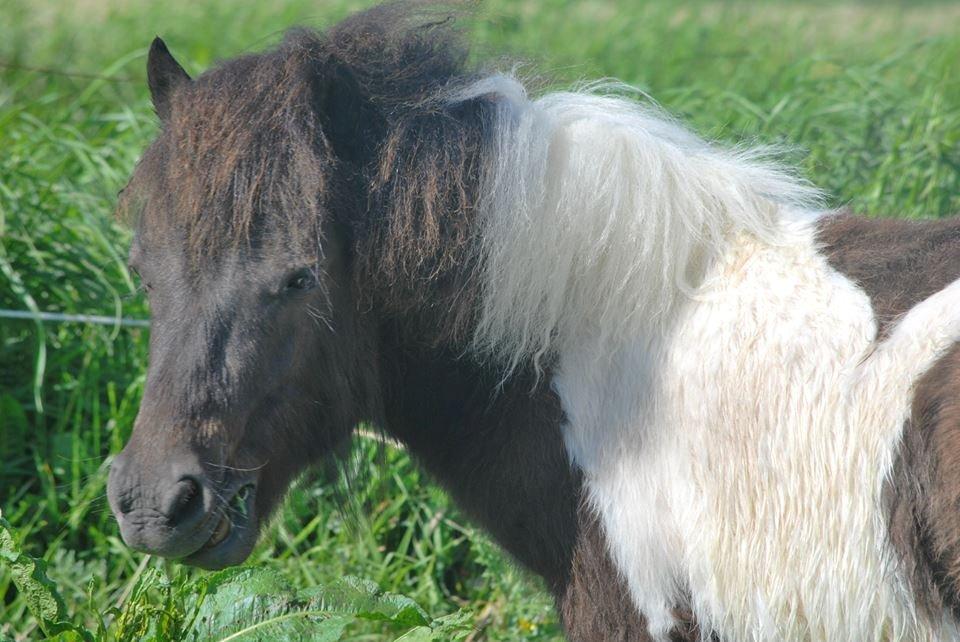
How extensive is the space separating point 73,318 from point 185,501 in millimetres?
2189

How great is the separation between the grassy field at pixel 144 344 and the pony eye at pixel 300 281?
606mm

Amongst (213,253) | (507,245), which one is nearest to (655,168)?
(507,245)

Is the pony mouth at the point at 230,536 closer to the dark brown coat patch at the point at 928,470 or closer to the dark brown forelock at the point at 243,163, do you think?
the dark brown forelock at the point at 243,163

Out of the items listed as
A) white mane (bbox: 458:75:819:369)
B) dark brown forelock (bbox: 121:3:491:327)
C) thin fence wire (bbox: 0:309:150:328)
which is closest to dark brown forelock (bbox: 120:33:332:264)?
dark brown forelock (bbox: 121:3:491:327)

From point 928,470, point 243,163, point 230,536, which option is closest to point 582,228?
point 243,163

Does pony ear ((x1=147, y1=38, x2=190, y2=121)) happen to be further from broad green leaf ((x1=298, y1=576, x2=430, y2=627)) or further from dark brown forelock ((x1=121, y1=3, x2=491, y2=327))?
broad green leaf ((x1=298, y1=576, x2=430, y2=627))

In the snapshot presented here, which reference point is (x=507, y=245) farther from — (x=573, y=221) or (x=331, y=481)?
(x=331, y=481)

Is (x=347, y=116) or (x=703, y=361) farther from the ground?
(x=347, y=116)

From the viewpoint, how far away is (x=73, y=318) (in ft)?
13.0

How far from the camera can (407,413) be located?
2.51 meters

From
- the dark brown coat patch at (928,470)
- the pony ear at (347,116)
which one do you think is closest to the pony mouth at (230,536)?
→ the pony ear at (347,116)

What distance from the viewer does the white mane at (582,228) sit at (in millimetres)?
2297

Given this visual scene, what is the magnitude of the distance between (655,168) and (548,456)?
715 mm

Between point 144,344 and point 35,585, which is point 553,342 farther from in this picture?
point 144,344
